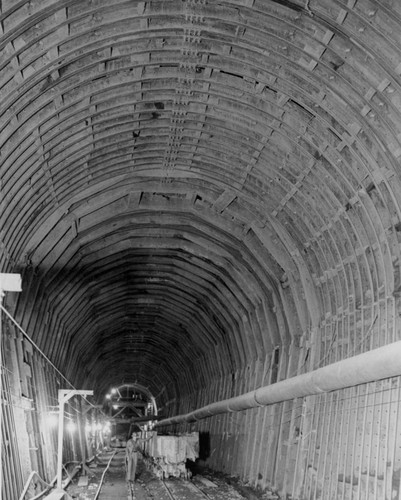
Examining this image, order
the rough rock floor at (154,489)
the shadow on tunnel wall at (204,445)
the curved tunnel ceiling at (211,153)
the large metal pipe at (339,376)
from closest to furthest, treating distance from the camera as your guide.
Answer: the large metal pipe at (339,376) < the curved tunnel ceiling at (211,153) < the rough rock floor at (154,489) < the shadow on tunnel wall at (204,445)

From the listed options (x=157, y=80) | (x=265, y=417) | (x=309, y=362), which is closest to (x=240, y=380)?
(x=265, y=417)

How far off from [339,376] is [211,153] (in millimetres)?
6077

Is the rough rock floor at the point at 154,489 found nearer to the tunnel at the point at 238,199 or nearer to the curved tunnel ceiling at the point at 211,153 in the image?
the tunnel at the point at 238,199

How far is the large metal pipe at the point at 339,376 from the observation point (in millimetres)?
9750

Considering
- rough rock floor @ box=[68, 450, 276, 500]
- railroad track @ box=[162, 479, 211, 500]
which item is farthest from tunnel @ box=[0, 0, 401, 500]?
railroad track @ box=[162, 479, 211, 500]

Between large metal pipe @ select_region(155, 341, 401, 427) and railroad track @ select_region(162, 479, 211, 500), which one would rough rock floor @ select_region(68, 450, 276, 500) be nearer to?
railroad track @ select_region(162, 479, 211, 500)

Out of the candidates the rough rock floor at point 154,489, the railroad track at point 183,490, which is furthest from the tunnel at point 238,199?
the railroad track at point 183,490

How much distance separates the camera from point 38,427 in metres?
17.4

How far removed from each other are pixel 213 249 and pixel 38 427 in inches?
268

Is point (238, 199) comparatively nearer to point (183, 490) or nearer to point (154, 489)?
point (183, 490)

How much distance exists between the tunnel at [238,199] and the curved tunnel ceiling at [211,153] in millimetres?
39

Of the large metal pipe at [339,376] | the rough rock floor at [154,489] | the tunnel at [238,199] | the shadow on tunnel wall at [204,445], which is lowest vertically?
the rough rock floor at [154,489]

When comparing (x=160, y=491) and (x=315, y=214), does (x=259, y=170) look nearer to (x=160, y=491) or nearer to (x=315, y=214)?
(x=315, y=214)

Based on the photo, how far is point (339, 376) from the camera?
11719 millimetres
